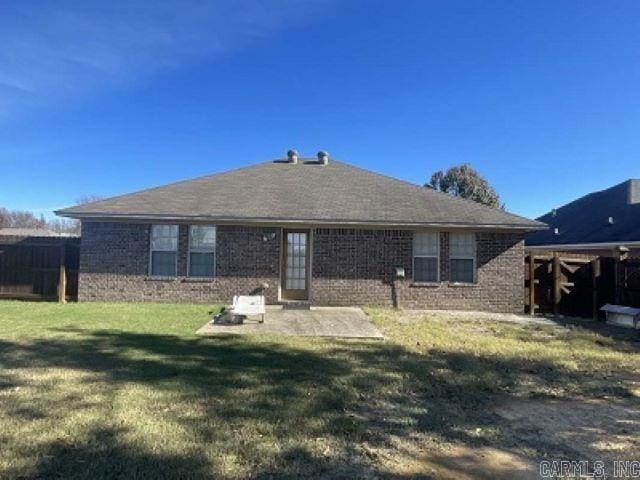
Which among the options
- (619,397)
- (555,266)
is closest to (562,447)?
(619,397)

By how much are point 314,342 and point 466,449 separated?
464cm

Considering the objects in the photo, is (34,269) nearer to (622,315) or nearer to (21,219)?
(622,315)

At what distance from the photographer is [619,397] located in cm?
630

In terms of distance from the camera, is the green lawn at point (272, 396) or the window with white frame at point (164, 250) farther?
the window with white frame at point (164, 250)

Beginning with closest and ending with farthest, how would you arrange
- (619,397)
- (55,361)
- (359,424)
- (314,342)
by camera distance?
(359,424) < (619,397) < (55,361) < (314,342)

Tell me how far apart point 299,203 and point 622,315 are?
9.28 metres

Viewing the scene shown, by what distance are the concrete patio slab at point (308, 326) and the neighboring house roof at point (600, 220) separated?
1558 cm

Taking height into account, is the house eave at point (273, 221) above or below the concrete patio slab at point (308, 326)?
above

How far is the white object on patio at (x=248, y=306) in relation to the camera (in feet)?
35.6

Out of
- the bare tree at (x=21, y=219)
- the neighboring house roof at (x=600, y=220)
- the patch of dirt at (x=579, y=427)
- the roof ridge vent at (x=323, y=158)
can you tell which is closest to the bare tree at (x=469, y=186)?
the neighboring house roof at (x=600, y=220)

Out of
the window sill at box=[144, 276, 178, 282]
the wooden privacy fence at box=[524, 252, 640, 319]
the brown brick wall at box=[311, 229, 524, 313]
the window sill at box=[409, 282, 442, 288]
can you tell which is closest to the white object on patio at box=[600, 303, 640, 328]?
the wooden privacy fence at box=[524, 252, 640, 319]

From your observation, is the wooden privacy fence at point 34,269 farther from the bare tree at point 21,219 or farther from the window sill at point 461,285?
the bare tree at point 21,219

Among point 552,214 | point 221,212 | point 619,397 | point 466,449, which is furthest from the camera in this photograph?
point 552,214

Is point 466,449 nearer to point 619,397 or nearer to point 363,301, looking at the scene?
point 619,397
